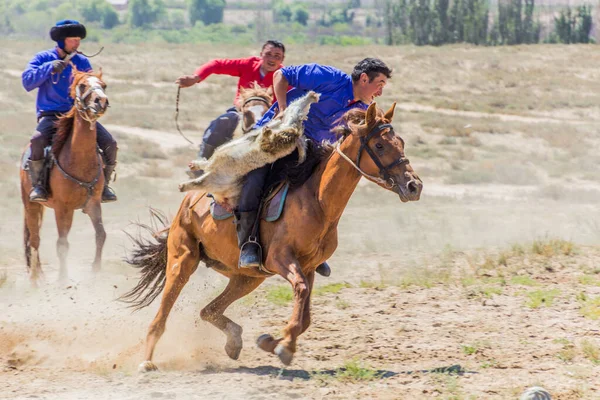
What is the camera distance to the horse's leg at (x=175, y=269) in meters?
7.50

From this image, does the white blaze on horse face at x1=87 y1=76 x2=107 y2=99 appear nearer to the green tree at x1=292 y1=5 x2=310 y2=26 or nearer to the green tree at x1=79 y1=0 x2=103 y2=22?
Result: the green tree at x1=79 y1=0 x2=103 y2=22

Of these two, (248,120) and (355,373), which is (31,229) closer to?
(248,120)

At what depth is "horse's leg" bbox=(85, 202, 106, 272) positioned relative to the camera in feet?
34.9

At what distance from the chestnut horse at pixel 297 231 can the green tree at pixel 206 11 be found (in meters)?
142

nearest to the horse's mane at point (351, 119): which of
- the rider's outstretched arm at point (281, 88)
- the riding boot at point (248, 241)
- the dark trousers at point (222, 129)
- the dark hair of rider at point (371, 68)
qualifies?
the dark hair of rider at point (371, 68)

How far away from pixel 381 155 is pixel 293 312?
1237mm

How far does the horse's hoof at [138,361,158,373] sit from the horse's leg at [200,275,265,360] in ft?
2.06

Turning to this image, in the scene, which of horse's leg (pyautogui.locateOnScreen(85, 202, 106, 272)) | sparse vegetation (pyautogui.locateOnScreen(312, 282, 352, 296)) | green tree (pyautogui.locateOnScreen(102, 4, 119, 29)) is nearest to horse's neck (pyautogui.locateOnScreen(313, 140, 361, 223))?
sparse vegetation (pyautogui.locateOnScreen(312, 282, 352, 296))

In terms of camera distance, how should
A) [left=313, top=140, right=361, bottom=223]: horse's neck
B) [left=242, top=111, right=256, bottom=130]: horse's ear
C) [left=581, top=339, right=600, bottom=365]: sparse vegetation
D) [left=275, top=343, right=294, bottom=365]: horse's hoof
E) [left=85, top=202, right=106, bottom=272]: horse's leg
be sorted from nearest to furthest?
[left=275, top=343, right=294, bottom=365]: horse's hoof, [left=313, top=140, right=361, bottom=223]: horse's neck, [left=581, top=339, right=600, bottom=365]: sparse vegetation, [left=242, top=111, right=256, bottom=130]: horse's ear, [left=85, top=202, right=106, bottom=272]: horse's leg

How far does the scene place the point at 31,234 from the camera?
1090cm

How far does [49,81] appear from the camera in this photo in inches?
407

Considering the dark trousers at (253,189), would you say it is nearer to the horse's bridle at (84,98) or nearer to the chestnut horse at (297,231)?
the chestnut horse at (297,231)

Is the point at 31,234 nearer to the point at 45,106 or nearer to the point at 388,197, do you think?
the point at 45,106

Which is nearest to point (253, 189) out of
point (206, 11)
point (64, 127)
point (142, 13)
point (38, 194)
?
point (64, 127)
